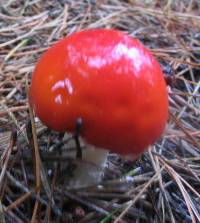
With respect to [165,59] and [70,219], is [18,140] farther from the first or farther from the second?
[165,59]

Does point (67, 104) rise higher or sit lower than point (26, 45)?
higher

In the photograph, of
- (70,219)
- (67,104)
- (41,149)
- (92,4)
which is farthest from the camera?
(92,4)

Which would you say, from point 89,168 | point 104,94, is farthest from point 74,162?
point 104,94

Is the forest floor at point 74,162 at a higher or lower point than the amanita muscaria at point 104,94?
lower

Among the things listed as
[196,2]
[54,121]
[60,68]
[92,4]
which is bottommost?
[196,2]

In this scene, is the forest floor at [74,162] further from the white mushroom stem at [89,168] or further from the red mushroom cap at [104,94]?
the red mushroom cap at [104,94]

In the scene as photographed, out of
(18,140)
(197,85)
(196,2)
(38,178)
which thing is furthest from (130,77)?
(196,2)

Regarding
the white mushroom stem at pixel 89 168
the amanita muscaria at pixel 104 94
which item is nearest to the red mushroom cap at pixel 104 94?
the amanita muscaria at pixel 104 94

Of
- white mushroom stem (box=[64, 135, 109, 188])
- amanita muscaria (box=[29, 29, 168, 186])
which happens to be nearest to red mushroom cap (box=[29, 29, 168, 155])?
amanita muscaria (box=[29, 29, 168, 186])

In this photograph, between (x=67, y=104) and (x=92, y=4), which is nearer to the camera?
(x=67, y=104)
